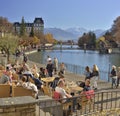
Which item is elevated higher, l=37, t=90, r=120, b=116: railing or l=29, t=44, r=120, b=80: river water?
l=37, t=90, r=120, b=116: railing

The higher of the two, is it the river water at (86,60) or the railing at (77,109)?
the railing at (77,109)

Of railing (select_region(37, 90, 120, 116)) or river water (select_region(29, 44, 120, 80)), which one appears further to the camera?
river water (select_region(29, 44, 120, 80))

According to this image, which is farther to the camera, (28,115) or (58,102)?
(58,102)

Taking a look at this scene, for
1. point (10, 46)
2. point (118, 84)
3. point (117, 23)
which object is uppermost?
point (117, 23)

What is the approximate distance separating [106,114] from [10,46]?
30.0m

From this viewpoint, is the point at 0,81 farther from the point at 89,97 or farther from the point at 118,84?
the point at 118,84

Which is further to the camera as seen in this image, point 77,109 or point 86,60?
point 86,60

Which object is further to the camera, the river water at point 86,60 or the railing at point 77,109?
the river water at point 86,60

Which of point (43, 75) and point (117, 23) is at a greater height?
point (117, 23)

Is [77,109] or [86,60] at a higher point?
[77,109]

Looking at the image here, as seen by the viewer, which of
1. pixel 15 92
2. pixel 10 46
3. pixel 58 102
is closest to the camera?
pixel 58 102

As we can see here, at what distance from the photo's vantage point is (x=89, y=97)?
9.86 metres

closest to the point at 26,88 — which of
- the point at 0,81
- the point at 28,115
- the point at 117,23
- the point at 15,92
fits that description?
the point at 15,92

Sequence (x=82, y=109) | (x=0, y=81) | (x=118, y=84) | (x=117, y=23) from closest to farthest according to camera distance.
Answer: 1. (x=82, y=109)
2. (x=0, y=81)
3. (x=118, y=84)
4. (x=117, y=23)
